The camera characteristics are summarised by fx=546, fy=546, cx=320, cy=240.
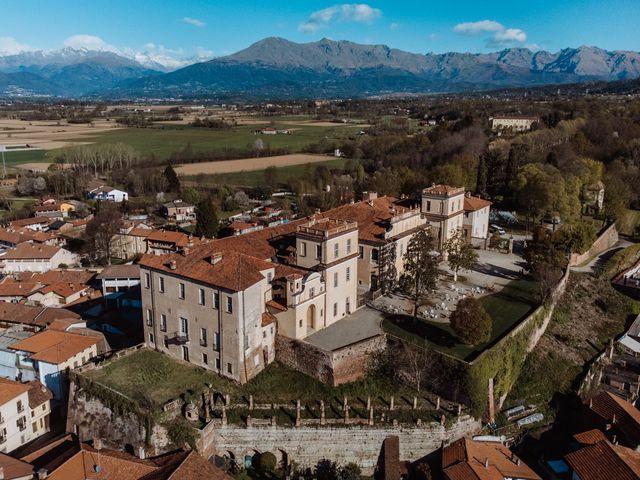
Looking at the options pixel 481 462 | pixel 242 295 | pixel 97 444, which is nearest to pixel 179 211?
pixel 242 295

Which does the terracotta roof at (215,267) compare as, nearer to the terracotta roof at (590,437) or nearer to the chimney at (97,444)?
the chimney at (97,444)

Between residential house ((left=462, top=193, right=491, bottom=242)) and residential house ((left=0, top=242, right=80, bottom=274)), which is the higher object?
residential house ((left=462, top=193, right=491, bottom=242))

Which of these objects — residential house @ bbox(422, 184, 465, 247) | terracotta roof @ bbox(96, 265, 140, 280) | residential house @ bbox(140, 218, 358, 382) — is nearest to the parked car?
residential house @ bbox(422, 184, 465, 247)

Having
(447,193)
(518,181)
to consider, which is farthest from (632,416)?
(518,181)

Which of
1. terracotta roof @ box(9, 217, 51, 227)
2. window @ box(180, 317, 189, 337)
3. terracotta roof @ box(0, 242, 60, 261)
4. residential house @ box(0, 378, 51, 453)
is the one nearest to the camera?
residential house @ box(0, 378, 51, 453)

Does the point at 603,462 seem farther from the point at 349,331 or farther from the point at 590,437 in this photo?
the point at 349,331

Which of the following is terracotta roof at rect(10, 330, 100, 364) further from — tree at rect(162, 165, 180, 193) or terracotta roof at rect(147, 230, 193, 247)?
tree at rect(162, 165, 180, 193)
